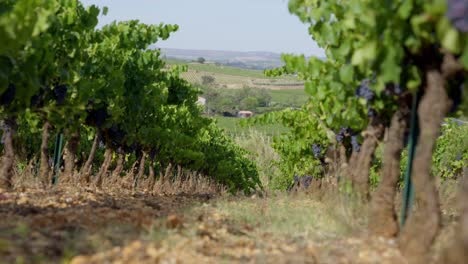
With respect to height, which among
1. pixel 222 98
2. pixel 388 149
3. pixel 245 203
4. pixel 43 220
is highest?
pixel 388 149

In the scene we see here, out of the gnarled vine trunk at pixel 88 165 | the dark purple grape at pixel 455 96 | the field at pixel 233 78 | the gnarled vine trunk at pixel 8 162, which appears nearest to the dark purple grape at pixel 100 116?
the gnarled vine trunk at pixel 88 165

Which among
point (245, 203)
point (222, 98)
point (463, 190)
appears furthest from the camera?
point (222, 98)

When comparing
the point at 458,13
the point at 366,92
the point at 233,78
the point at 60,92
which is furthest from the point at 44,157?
the point at 233,78

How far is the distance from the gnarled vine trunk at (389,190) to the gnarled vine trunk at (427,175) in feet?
2.75

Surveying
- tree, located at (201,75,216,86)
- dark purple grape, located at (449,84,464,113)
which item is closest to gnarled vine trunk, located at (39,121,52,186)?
dark purple grape, located at (449,84,464,113)

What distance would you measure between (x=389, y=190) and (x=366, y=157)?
1.55 meters

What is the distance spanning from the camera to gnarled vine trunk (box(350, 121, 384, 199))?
27.4 ft

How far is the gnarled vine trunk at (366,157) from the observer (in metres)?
8.35

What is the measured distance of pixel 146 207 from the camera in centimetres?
1008

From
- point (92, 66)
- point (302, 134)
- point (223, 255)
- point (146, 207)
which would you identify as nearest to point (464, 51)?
point (223, 255)

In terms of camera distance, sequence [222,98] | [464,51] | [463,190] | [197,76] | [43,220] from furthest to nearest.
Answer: [197,76]
[222,98]
[43,220]
[464,51]
[463,190]

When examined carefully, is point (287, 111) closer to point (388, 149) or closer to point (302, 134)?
point (302, 134)

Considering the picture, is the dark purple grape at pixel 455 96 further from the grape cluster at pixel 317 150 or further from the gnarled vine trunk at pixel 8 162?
the grape cluster at pixel 317 150

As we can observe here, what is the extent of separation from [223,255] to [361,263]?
1.09 meters
